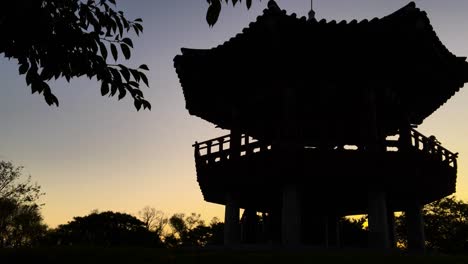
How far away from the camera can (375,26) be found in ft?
51.1

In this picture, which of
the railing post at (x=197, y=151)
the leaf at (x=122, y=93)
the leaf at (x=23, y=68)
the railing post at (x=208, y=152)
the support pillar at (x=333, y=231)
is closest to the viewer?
the leaf at (x=23, y=68)

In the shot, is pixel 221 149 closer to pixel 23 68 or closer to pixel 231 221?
pixel 231 221

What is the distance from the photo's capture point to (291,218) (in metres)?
15.6

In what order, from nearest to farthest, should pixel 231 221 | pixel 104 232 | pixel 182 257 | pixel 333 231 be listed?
pixel 182 257
pixel 231 221
pixel 333 231
pixel 104 232

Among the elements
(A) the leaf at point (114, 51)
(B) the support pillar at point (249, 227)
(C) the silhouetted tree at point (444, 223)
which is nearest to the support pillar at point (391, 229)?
(B) the support pillar at point (249, 227)

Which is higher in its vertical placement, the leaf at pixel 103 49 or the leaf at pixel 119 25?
the leaf at pixel 119 25

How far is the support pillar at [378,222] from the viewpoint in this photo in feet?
49.8

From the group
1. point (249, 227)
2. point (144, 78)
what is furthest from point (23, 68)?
point (249, 227)

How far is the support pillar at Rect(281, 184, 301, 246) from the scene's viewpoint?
15406 millimetres

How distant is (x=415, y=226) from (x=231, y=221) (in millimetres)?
7431

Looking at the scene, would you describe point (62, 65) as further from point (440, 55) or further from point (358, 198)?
point (358, 198)

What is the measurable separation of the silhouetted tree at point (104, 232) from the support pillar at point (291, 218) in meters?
42.0

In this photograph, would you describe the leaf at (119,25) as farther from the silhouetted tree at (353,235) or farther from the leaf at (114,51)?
the silhouetted tree at (353,235)

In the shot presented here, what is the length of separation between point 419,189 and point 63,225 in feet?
170
